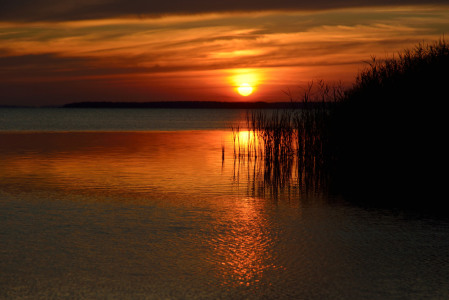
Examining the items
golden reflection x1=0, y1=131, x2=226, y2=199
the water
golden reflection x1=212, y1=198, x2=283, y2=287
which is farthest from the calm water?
the water

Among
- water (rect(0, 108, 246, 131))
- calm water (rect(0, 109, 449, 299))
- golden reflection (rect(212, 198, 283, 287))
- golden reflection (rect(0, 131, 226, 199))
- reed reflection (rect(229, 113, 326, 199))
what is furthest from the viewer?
water (rect(0, 108, 246, 131))

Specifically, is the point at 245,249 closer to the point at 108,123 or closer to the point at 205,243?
the point at 205,243

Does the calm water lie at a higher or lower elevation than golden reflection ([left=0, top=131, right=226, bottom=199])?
lower

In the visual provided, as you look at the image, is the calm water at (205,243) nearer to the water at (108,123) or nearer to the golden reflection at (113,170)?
the golden reflection at (113,170)

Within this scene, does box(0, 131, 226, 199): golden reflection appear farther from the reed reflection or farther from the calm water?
the reed reflection

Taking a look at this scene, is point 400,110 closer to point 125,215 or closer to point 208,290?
point 125,215

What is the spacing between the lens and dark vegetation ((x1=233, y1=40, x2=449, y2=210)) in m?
13.0

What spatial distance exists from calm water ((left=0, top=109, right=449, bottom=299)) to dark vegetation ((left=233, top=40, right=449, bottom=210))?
230 centimetres

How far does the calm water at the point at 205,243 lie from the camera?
5.34 m

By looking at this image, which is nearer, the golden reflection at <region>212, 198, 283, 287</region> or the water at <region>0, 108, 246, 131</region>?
the golden reflection at <region>212, 198, 283, 287</region>

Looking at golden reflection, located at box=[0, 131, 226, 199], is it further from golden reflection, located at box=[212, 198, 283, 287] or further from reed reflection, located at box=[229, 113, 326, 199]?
golden reflection, located at box=[212, 198, 283, 287]

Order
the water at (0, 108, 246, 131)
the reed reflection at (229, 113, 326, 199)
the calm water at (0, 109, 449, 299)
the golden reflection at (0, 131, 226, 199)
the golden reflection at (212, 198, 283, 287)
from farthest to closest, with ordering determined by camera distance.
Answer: the water at (0, 108, 246, 131), the reed reflection at (229, 113, 326, 199), the golden reflection at (0, 131, 226, 199), the golden reflection at (212, 198, 283, 287), the calm water at (0, 109, 449, 299)

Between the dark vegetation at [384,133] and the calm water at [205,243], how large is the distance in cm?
230

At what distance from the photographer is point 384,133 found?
1398 cm
